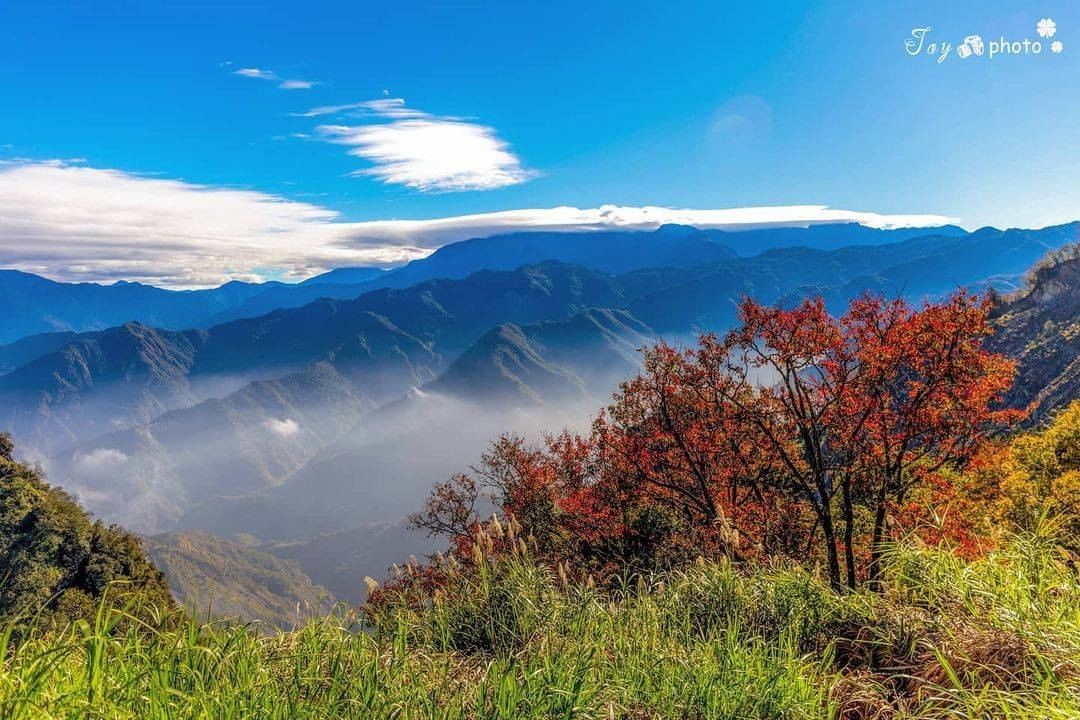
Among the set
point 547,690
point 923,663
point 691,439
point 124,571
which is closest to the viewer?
point 547,690

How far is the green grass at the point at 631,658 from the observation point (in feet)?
12.7

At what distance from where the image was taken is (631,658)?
→ 4.93 metres

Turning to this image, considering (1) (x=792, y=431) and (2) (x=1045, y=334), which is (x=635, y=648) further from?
(2) (x=1045, y=334)

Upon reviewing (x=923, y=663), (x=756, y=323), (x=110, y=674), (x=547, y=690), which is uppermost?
(x=756, y=323)

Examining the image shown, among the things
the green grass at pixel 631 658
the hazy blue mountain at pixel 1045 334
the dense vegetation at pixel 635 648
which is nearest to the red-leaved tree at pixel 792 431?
the dense vegetation at pixel 635 648

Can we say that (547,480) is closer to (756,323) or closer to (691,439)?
(691,439)

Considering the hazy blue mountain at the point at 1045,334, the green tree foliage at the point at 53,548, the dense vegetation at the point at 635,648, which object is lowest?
the green tree foliage at the point at 53,548

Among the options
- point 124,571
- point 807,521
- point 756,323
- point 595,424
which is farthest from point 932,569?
point 124,571

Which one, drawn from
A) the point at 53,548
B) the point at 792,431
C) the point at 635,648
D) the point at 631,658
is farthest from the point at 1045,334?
the point at 53,548

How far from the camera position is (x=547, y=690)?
4.38 m

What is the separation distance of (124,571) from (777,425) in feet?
152

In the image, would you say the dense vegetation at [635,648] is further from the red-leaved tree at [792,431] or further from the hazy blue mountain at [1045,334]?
the hazy blue mountain at [1045,334]

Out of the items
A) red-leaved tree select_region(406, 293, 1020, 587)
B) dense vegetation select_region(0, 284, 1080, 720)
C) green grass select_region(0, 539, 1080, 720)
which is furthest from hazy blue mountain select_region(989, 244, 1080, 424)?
green grass select_region(0, 539, 1080, 720)

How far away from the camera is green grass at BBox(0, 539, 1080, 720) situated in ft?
12.7
